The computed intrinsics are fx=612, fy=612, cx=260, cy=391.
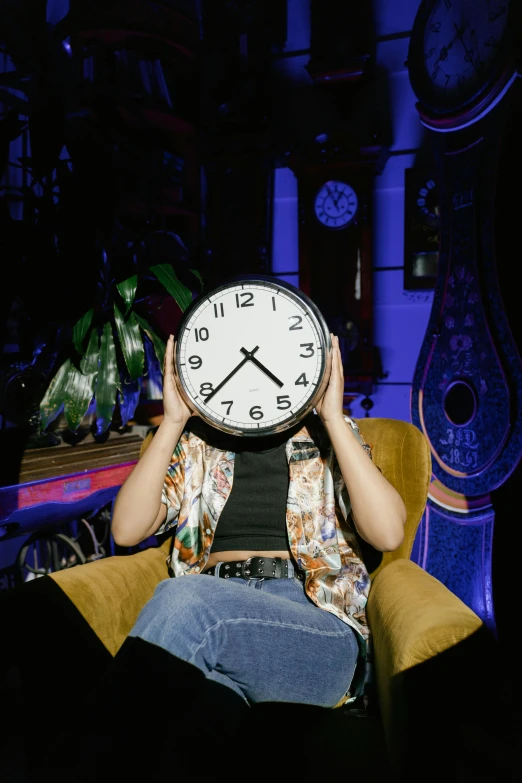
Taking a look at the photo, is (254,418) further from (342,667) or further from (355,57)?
(355,57)

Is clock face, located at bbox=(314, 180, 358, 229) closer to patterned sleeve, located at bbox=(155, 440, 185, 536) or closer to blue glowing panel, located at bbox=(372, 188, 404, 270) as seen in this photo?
blue glowing panel, located at bbox=(372, 188, 404, 270)

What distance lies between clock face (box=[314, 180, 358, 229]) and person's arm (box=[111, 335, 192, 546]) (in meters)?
1.70

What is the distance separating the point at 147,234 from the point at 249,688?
1.47 metres

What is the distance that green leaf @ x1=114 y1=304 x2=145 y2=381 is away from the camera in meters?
1.82

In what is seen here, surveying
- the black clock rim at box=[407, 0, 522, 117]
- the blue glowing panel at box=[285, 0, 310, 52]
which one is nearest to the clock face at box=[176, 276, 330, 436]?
Result: the black clock rim at box=[407, 0, 522, 117]

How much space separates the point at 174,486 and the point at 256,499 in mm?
188

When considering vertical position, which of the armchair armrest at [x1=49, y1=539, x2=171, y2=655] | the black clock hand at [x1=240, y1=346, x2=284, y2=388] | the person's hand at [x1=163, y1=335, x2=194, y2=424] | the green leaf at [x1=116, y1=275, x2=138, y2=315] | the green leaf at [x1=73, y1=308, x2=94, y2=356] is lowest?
the armchair armrest at [x1=49, y1=539, x2=171, y2=655]

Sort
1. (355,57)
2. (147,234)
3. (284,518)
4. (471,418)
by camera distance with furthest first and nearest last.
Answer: (355,57)
(471,418)
(147,234)
(284,518)

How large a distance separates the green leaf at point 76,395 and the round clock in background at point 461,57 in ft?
5.04

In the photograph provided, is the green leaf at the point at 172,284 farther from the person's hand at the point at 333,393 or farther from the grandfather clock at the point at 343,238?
the grandfather clock at the point at 343,238

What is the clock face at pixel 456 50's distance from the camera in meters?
1.98

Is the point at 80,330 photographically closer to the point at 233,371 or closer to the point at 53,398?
the point at 53,398

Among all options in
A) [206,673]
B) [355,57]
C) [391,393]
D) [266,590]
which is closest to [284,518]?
[266,590]

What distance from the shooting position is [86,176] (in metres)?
1.92
